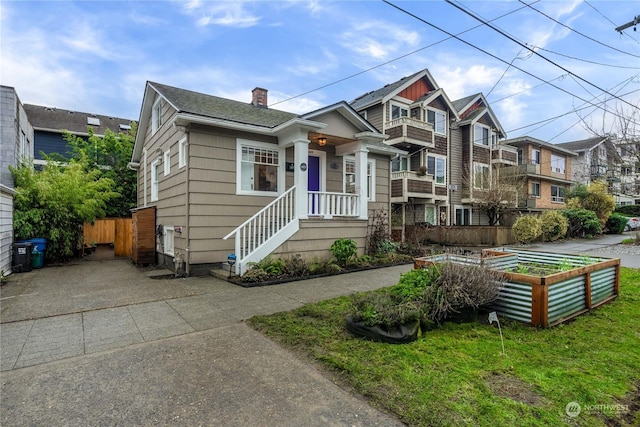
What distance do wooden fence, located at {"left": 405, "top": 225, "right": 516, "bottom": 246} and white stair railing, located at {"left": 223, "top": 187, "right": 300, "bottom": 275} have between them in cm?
839

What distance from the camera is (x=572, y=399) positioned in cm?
269

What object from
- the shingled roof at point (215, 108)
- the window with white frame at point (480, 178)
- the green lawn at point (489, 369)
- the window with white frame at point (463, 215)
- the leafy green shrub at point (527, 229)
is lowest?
the green lawn at point (489, 369)

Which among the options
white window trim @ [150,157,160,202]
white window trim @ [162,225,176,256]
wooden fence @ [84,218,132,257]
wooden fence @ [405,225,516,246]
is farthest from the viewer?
wooden fence @ [405,225,516,246]

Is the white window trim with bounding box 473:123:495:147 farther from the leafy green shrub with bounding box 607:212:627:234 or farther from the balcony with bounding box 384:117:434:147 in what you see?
the leafy green shrub with bounding box 607:212:627:234

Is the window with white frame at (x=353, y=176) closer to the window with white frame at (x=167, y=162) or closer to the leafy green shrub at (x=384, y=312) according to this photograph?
the window with white frame at (x=167, y=162)

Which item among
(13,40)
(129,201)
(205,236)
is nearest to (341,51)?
(205,236)

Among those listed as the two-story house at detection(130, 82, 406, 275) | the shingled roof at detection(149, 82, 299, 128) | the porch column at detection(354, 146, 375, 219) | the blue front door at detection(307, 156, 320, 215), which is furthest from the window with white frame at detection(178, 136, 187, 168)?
the porch column at detection(354, 146, 375, 219)

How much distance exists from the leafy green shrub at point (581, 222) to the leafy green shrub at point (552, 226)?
2002 mm

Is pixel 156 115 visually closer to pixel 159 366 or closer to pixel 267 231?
pixel 267 231

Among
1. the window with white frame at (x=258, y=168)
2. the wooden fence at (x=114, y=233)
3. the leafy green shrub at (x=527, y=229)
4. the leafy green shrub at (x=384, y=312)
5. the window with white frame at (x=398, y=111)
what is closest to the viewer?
the leafy green shrub at (x=384, y=312)

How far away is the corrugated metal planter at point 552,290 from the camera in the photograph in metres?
4.34

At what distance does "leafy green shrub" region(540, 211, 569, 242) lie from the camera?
54.2 ft

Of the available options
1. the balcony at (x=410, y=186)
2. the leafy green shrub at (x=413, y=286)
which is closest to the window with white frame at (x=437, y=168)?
the balcony at (x=410, y=186)

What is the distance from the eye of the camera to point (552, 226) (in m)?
16.6
